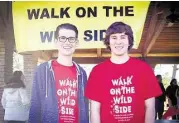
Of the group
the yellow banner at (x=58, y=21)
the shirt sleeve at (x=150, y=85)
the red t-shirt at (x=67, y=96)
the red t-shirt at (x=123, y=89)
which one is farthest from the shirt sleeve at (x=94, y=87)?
the shirt sleeve at (x=150, y=85)

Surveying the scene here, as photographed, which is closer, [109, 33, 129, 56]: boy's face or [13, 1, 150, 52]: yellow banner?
[109, 33, 129, 56]: boy's face

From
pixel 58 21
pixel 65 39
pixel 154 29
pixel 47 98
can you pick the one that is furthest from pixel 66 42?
pixel 154 29

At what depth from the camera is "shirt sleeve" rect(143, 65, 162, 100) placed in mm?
4207

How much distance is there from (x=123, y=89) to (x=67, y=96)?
2.11 ft

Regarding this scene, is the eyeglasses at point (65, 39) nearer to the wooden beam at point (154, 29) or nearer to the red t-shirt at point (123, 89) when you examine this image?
the red t-shirt at point (123, 89)

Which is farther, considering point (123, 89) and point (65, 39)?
point (65, 39)

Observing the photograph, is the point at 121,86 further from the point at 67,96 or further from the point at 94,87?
the point at 67,96

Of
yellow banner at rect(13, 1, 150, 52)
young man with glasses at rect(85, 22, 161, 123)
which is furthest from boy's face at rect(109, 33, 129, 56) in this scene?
yellow banner at rect(13, 1, 150, 52)

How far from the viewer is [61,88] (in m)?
4.27

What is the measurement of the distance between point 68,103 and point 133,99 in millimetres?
736

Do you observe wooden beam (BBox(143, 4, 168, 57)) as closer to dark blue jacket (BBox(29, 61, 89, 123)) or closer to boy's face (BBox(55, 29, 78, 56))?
boy's face (BBox(55, 29, 78, 56))

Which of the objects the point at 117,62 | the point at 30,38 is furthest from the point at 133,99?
the point at 30,38

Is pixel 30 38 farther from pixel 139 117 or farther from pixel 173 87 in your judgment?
pixel 173 87

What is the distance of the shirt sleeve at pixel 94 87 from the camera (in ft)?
13.9
